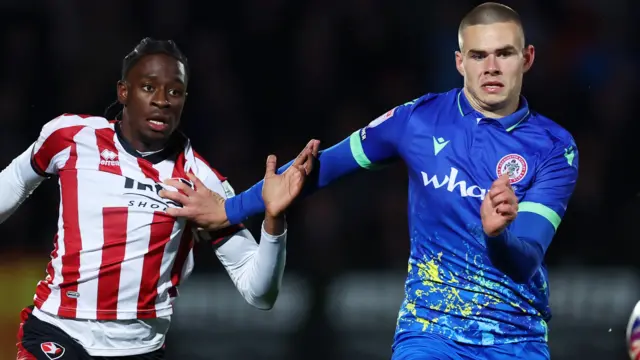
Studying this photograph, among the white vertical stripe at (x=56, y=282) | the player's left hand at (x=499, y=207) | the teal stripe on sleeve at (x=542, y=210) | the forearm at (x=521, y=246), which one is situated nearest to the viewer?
the player's left hand at (x=499, y=207)

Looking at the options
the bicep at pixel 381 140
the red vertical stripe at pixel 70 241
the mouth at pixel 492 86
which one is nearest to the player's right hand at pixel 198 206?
the red vertical stripe at pixel 70 241

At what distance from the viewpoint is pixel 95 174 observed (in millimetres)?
4621

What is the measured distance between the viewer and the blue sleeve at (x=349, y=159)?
15.0 ft

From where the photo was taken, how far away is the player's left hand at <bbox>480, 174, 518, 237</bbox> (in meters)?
3.66

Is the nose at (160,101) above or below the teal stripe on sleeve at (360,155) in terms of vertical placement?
above

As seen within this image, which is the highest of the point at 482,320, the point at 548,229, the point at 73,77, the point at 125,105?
the point at 73,77

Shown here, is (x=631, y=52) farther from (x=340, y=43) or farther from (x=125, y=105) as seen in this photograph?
(x=125, y=105)

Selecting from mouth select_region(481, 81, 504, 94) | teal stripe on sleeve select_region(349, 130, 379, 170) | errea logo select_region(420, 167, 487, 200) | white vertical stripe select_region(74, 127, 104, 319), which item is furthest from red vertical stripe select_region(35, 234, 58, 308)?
mouth select_region(481, 81, 504, 94)

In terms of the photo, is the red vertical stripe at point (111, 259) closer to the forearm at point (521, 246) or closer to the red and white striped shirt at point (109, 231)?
the red and white striped shirt at point (109, 231)

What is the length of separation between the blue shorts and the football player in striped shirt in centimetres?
67

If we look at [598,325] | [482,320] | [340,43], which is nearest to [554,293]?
[598,325]

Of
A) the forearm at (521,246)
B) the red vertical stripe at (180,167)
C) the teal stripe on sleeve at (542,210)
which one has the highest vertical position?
the red vertical stripe at (180,167)

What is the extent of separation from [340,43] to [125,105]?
3.75 m

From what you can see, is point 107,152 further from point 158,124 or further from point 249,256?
point 249,256
